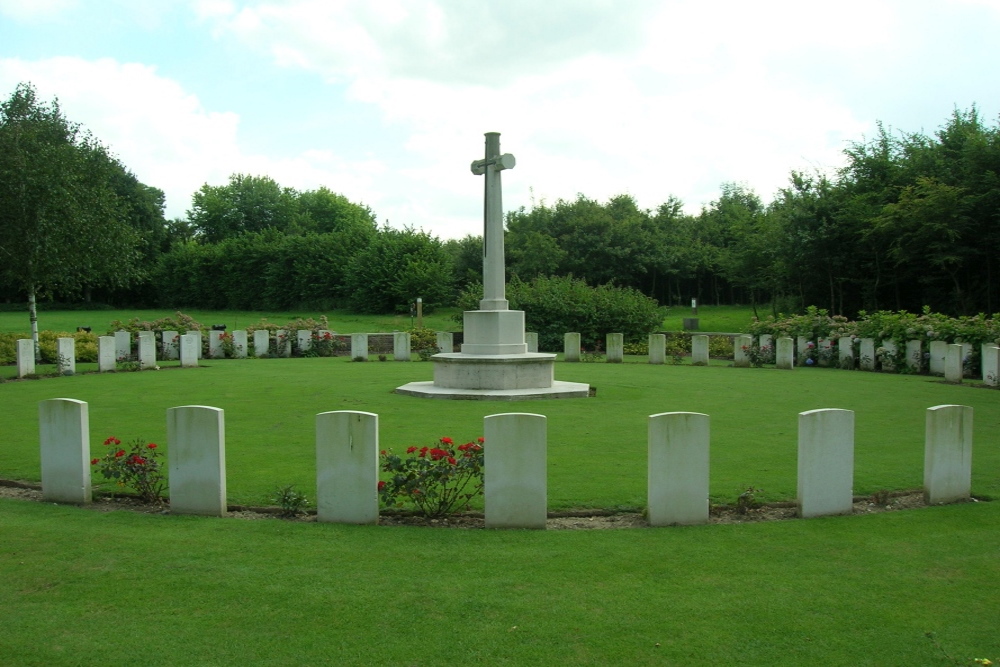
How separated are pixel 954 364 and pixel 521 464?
13951 millimetres

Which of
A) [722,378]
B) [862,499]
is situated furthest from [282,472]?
[722,378]

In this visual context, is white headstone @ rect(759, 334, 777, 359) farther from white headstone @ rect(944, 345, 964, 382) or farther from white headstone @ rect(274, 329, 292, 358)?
white headstone @ rect(274, 329, 292, 358)

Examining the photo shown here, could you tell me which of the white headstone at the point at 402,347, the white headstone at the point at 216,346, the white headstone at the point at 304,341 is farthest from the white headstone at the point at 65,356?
the white headstone at the point at 402,347

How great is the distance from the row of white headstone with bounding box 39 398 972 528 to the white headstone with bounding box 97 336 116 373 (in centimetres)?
1349

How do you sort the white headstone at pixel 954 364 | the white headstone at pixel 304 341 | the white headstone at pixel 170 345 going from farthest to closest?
the white headstone at pixel 304 341 < the white headstone at pixel 170 345 < the white headstone at pixel 954 364

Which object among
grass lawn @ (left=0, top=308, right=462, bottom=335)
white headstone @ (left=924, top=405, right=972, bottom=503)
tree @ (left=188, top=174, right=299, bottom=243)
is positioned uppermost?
tree @ (left=188, top=174, right=299, bottom=243)

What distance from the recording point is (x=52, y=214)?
18.7 metres

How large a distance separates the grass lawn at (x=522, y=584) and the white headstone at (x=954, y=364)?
29.9 ft

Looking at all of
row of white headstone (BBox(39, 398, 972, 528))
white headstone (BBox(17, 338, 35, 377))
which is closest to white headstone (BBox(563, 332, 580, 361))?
white headstone (BBox(17, 338, 35, 377))

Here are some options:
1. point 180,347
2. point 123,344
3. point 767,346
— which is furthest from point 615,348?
point 123,344

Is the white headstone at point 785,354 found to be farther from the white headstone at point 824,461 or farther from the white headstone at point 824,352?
the white headstone at point 824,461

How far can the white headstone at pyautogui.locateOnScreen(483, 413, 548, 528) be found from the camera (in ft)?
18.4

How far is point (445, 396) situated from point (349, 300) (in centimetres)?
3288

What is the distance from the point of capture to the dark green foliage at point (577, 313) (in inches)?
1035
